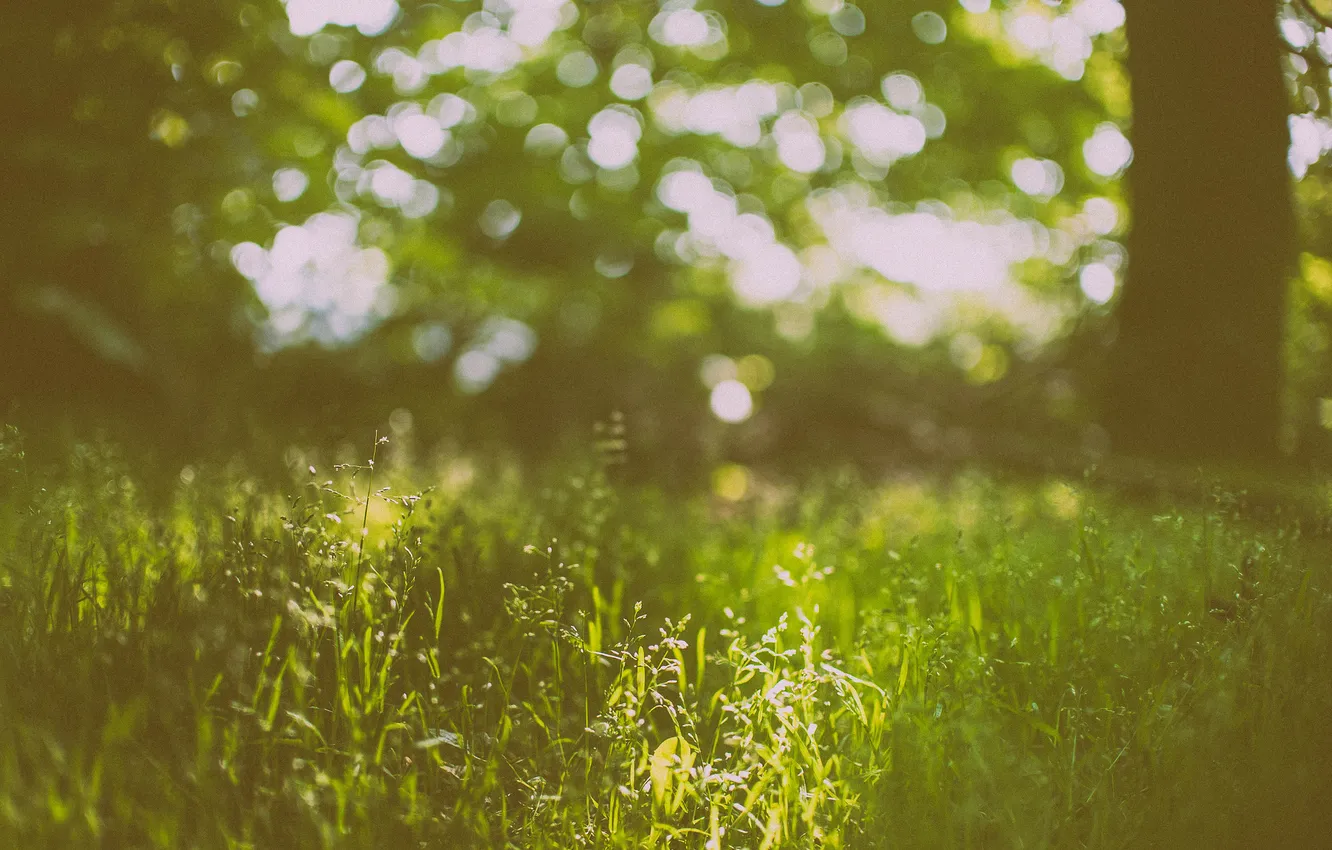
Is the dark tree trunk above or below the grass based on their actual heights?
above

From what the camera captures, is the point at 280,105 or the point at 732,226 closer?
the point at 280,105

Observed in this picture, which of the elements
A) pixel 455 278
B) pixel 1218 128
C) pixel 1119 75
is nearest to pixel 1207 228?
pixel 1218 128

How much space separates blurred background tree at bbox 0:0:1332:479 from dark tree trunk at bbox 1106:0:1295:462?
0.7 inches

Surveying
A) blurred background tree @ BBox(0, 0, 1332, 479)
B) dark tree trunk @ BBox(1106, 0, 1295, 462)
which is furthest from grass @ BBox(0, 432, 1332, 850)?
dark tree trunk @ BBox(1106, 0, 1295, 462)

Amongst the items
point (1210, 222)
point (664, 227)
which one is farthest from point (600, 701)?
point (664, 227)

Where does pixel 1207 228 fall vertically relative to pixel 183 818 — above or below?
above

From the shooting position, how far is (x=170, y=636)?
1690 mm

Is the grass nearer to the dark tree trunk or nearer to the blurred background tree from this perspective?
the blurred background tree

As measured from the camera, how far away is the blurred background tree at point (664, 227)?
406cm

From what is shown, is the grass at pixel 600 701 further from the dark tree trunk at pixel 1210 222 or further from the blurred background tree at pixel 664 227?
the dark tree trunk at pixel 1210 222

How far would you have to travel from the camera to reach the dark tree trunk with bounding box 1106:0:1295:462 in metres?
3.82

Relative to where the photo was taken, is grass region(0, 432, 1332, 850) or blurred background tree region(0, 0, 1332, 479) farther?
blurred background tree region(0, 0, 1332, 479)

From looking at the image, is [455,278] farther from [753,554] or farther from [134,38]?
[753,554]

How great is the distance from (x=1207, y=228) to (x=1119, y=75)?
2.85m
